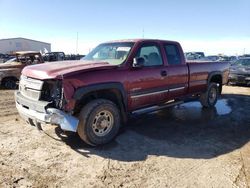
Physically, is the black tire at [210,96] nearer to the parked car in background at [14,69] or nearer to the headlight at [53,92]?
the headlight at [53,92]

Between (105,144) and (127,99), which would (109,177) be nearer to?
(105,144)

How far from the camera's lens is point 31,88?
5082 millimetres

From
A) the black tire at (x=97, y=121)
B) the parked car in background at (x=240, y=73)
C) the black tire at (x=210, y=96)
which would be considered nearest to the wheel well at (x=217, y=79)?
the black tire at (x=210, y=96)

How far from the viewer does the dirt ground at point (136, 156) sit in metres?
3.94

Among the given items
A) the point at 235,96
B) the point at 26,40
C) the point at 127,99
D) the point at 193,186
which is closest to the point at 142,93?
the point at 127,99

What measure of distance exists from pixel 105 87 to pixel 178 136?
6.42 ft

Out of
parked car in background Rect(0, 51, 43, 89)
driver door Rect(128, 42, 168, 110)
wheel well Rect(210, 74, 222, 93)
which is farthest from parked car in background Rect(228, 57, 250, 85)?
parked car in background Rect(0, 51, 43, 89)

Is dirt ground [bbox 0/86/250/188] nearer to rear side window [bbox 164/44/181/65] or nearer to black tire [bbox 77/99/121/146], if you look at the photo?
black tire [bbox 77/99/121/146]

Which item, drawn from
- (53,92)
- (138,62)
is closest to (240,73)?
(138,62)

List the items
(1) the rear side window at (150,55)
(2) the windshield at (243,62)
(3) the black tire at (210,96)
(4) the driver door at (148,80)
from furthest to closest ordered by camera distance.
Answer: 1. (2) the windshield at (243,62)
2. (3) the black tire at (210,96)
3. (1) the rear side window at (150,55)
4. (4) the driver door at (148,80)

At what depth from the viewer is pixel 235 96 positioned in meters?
11.4

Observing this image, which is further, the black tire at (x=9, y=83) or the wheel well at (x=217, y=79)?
the black tire at (x=9, y=83)

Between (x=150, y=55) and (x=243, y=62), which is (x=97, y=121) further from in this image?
(x=243, y=62)

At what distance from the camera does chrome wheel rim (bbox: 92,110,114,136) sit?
5105 mm
